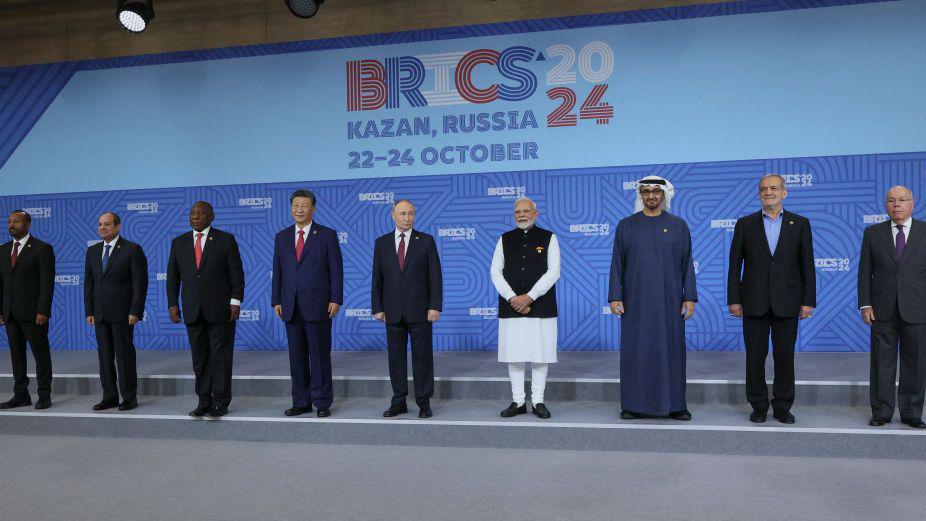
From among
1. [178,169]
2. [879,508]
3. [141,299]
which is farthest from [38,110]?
[879,508]

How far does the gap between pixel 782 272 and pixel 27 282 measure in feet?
16.3

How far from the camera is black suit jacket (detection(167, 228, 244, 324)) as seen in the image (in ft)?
13.8

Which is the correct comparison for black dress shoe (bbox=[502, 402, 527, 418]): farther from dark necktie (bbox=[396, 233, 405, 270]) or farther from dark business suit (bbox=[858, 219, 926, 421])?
dark business suit (bbox=[858, 219, 926, 421])

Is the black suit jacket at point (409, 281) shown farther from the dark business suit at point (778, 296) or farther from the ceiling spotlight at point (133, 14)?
the ceiling spotlight at point (133, 14)

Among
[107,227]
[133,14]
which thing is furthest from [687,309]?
[133,14]

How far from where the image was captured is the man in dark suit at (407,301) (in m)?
4.05

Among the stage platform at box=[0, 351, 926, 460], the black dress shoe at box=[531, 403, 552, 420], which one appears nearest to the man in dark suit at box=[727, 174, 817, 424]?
the stage platform at box=[0, 351, 926, 460]

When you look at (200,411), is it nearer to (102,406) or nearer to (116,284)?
(102,406)

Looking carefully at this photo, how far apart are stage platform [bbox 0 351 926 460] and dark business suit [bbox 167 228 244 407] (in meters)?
0.24

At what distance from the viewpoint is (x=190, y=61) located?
6742 millimetres

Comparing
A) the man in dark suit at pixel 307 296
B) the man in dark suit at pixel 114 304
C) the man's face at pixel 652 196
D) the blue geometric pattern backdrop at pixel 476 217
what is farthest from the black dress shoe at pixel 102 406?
the man's face at pixel 652 196

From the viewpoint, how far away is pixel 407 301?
13.3ft

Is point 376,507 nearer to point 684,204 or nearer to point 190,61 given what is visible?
point 684,204

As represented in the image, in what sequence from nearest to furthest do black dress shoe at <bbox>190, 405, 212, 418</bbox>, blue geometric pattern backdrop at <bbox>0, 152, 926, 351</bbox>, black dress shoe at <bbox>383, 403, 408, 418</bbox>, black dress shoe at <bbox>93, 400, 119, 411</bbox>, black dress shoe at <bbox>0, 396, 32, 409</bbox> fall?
black dress shoe at <bbox>383, 403, 408, 418</bbox> → black dress shoe at <bbox>190, 405, 212, 418</bbox> → black dress shoe at <bbox>93, 400, 119, 411</bbox> → black dress shoe at <bbox>0, 396, 32, 409</bbox> → blue geometric pattern backdrop at <bbox>0, 152, 926, 351</bbox>
